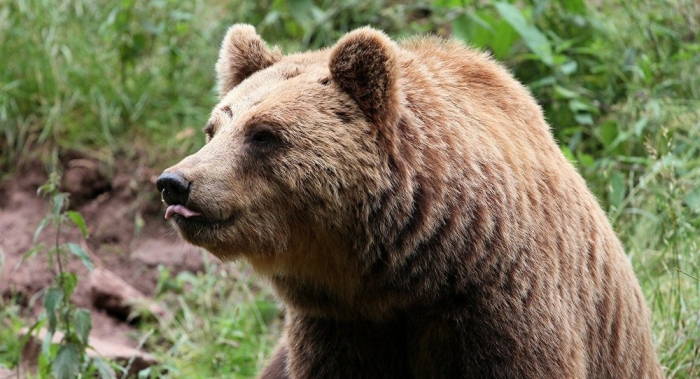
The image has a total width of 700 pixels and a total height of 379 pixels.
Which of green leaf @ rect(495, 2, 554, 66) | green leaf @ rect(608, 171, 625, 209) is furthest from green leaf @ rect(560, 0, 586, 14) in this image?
green leaf @ rect(608, 171, 625, 209)

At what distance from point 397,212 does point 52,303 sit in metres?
2.02

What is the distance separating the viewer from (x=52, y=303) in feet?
15.5

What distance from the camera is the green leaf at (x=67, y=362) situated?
4.73 m

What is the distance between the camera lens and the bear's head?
368 cm

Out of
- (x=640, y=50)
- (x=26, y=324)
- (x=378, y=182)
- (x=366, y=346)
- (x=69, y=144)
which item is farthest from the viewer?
(x=69, y=144)

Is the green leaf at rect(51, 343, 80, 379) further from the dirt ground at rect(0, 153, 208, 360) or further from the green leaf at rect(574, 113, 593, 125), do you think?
the green leaf at rect(574, 113, 593, 125)

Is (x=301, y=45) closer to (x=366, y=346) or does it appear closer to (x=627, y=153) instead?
(x=627, y=153)

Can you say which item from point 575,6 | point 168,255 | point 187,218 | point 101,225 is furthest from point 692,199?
point 101,225

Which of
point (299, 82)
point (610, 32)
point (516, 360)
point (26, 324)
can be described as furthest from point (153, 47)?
point (516, 360)

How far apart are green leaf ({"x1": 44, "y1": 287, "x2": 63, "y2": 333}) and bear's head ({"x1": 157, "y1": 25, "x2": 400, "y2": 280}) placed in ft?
4.50

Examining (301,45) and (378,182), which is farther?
(301,45)

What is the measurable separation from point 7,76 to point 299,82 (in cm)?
506

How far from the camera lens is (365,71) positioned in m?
3.75

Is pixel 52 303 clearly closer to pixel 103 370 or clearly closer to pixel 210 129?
pixel 103 370
